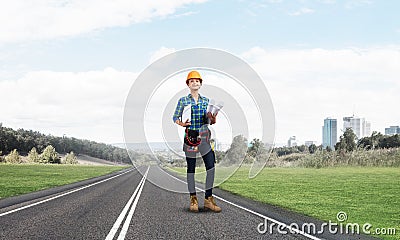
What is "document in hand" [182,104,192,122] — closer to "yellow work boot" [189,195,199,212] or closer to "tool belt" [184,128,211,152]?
"tool belt" [184,128,211,152]

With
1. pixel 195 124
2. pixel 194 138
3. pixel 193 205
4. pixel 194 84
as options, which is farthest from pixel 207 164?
pixel 194 84

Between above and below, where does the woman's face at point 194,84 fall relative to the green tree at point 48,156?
above

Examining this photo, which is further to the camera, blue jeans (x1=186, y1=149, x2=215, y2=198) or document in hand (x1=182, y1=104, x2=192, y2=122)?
blue jeans (x1=186, y1=149, x2=215, y2=198)

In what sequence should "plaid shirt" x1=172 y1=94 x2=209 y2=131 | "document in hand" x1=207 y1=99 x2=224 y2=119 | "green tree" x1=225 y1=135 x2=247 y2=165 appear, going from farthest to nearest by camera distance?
"green tree" x1=225 y1=135 x2=247 y2=165
"plaid shirt" x1=172 y1=94 x2=209 y2=131
"document in hand" x1=207 y1=99 x2=224 y2=119

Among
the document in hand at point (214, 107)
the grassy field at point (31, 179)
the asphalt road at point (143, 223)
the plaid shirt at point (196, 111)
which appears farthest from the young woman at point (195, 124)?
the grassy field at point (31, 179)

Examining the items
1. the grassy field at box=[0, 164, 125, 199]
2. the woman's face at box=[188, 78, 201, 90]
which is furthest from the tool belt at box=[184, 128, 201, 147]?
the grassy field at box=[0, 164, 125, 199]

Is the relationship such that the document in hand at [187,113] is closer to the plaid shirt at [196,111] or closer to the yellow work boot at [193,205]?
the plaid shirt at [196,111]

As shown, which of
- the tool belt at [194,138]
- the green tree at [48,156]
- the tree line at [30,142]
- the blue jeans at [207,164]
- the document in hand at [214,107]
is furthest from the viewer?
the tree line at [30,142]

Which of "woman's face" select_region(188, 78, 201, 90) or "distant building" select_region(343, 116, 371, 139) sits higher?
"distant building" select_region(343, 116, 371, 139)

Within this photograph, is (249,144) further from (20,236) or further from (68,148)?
(68,148)

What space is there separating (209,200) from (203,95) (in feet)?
8.61

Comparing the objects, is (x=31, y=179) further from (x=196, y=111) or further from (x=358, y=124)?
(x=358, y=124)

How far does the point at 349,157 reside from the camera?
50000mm

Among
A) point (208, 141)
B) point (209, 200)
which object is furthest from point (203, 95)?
point (209, 200)
